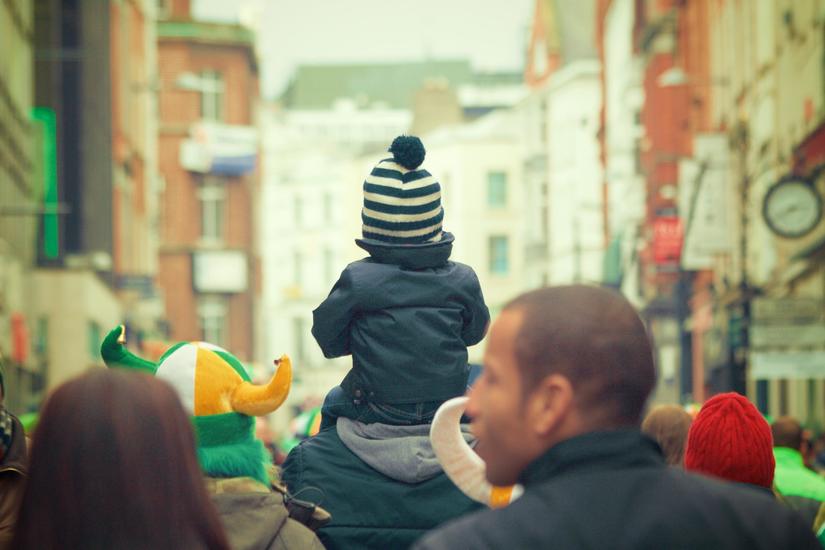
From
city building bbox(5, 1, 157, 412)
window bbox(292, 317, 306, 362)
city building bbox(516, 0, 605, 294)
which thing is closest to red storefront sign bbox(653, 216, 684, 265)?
city building bbox(5, 1, 157, 412)

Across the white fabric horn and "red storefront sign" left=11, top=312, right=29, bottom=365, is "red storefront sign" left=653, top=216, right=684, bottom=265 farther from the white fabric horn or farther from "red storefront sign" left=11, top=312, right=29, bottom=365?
the white fabric horn

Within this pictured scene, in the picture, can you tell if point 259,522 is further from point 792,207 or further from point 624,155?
point 624,155

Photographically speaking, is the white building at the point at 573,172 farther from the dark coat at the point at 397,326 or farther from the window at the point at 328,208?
the dark coat at the point at 397,326

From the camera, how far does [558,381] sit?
3.13 meters

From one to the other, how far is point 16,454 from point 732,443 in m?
2.06

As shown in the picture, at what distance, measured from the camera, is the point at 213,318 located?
68.3 m

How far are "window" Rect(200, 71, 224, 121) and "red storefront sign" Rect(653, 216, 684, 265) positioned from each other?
101 ft

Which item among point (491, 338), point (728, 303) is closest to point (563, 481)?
point (491, 338)

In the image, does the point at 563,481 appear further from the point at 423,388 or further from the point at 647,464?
the point at 423,388

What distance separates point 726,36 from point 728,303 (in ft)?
23.6

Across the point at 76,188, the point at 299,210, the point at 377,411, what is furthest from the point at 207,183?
the point at 377,411

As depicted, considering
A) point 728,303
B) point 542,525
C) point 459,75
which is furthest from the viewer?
point 459,75

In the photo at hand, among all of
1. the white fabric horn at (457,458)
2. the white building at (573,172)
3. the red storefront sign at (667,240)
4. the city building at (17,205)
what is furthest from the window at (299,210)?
the white fabric horn at (457,458)

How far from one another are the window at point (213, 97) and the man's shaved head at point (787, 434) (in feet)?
199
